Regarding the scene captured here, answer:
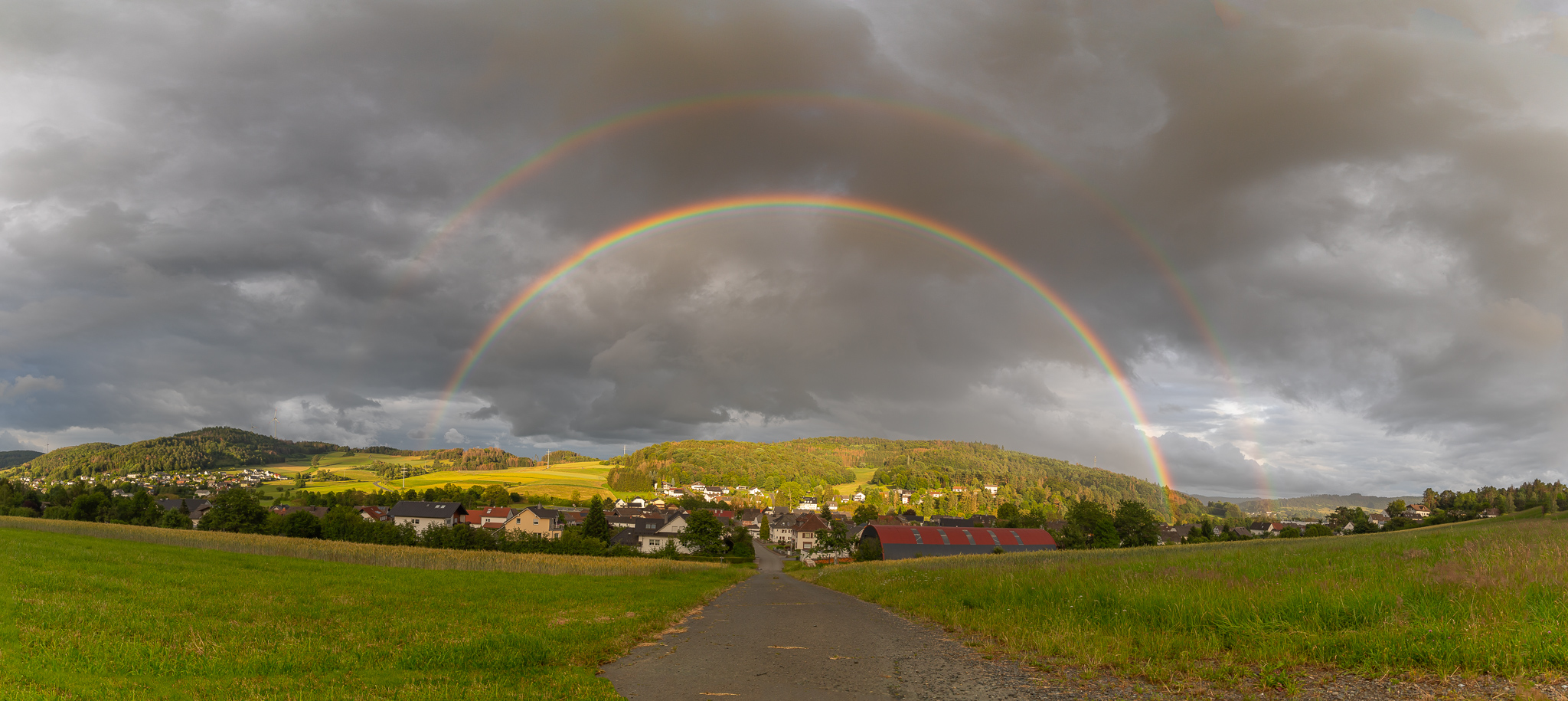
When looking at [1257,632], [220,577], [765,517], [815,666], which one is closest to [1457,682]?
[1257,632]

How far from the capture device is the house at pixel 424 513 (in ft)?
412

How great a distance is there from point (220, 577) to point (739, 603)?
19.6 m

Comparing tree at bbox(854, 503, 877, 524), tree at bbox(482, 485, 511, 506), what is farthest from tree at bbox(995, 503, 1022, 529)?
tree at bbox(482, 485, 511, 506)

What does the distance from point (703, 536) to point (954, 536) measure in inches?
1476

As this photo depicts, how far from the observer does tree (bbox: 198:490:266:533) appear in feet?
298

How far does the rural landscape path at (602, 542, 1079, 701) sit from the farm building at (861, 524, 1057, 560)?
71826 millimetres

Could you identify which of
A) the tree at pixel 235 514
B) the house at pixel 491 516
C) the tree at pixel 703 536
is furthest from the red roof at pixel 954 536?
the tree at pixel 235 514

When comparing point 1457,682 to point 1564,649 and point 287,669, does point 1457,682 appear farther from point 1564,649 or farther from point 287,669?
point 287,669

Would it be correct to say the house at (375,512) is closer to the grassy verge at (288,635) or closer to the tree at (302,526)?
the tree at (302,526)

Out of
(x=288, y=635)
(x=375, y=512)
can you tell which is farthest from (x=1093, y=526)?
(x=375, y=512)

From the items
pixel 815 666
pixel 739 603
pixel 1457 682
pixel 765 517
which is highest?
pixel 1457 682

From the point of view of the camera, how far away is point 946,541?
293 ft

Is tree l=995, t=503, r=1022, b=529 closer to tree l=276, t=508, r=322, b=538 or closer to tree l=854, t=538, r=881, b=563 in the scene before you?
tree l=854, t=538, r=881, b=563

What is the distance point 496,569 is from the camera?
41.1 metres
